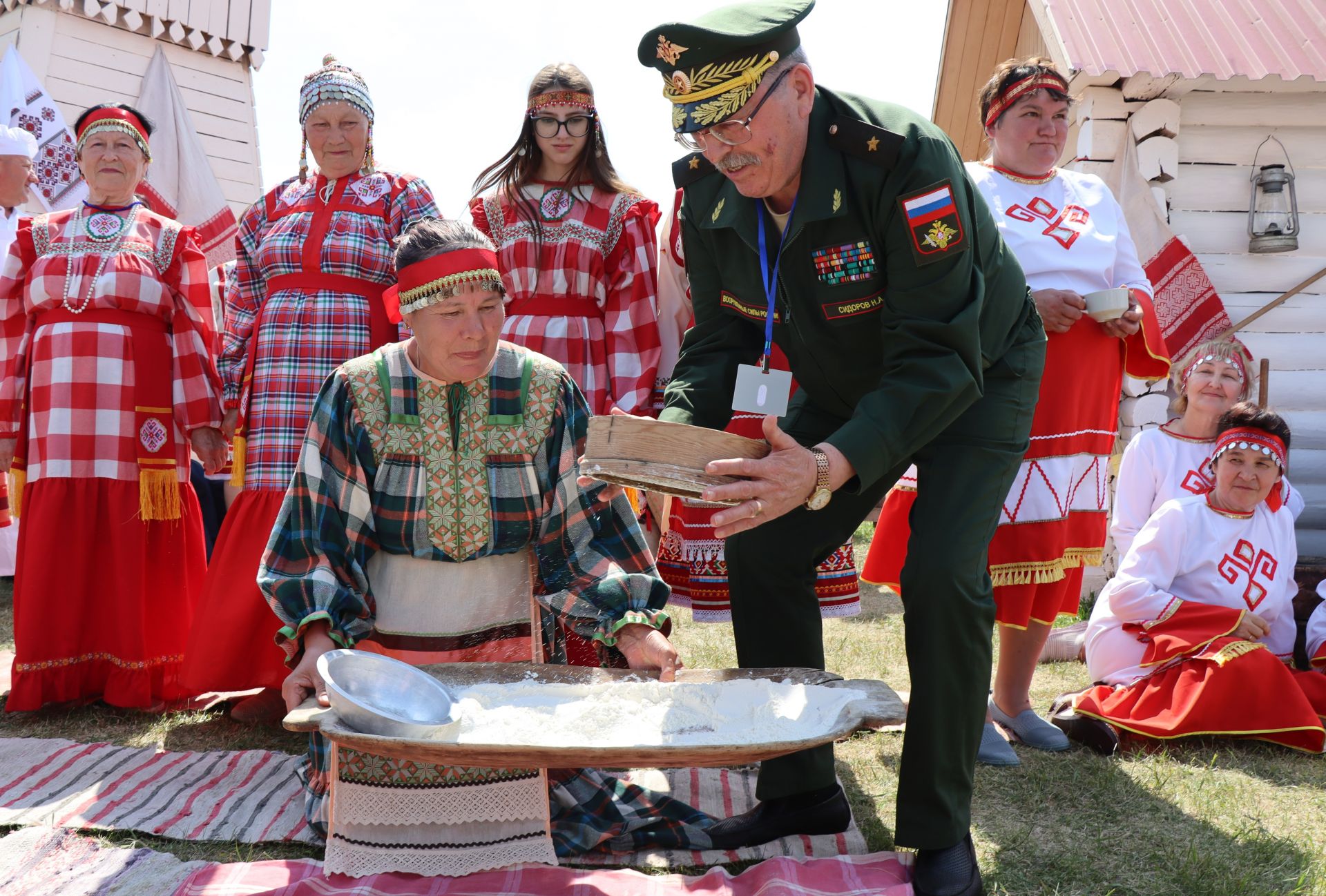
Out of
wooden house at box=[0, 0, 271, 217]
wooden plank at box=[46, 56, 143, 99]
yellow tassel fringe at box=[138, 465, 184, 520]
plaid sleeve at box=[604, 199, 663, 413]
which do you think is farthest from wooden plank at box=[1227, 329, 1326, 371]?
wooden plank at box=[46, 56, 143, 99]

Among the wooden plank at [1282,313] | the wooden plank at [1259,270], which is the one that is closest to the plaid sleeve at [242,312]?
the wooden plank at [1259,270]

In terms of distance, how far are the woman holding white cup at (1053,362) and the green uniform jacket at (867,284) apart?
1.02 metres

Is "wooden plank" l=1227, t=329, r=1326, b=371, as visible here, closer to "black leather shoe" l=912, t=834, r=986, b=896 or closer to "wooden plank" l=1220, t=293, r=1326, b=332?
"wooden plank" l=1220, t=293, r=1326, b=332

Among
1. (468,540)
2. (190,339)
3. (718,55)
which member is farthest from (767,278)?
(190,339)

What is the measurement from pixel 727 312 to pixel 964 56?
637 cm

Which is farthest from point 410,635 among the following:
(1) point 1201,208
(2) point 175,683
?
(1) point 1201,208

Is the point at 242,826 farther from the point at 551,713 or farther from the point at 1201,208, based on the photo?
the point at 1201,208

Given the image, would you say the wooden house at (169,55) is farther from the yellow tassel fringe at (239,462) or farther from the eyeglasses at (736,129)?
the eyeglasses at (736,129)

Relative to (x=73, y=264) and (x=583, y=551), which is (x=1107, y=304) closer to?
(x=583, y=551)

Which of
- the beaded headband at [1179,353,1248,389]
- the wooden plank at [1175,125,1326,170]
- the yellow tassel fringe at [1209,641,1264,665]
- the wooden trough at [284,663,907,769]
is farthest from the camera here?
the wooden plank at [1175,125,1326,170]

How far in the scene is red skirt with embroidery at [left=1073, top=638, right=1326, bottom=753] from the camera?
12.2 feet

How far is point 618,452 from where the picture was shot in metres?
2.12

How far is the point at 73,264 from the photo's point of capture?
4.16 meters

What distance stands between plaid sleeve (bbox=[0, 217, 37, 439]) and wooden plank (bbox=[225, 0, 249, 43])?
6159 mm
